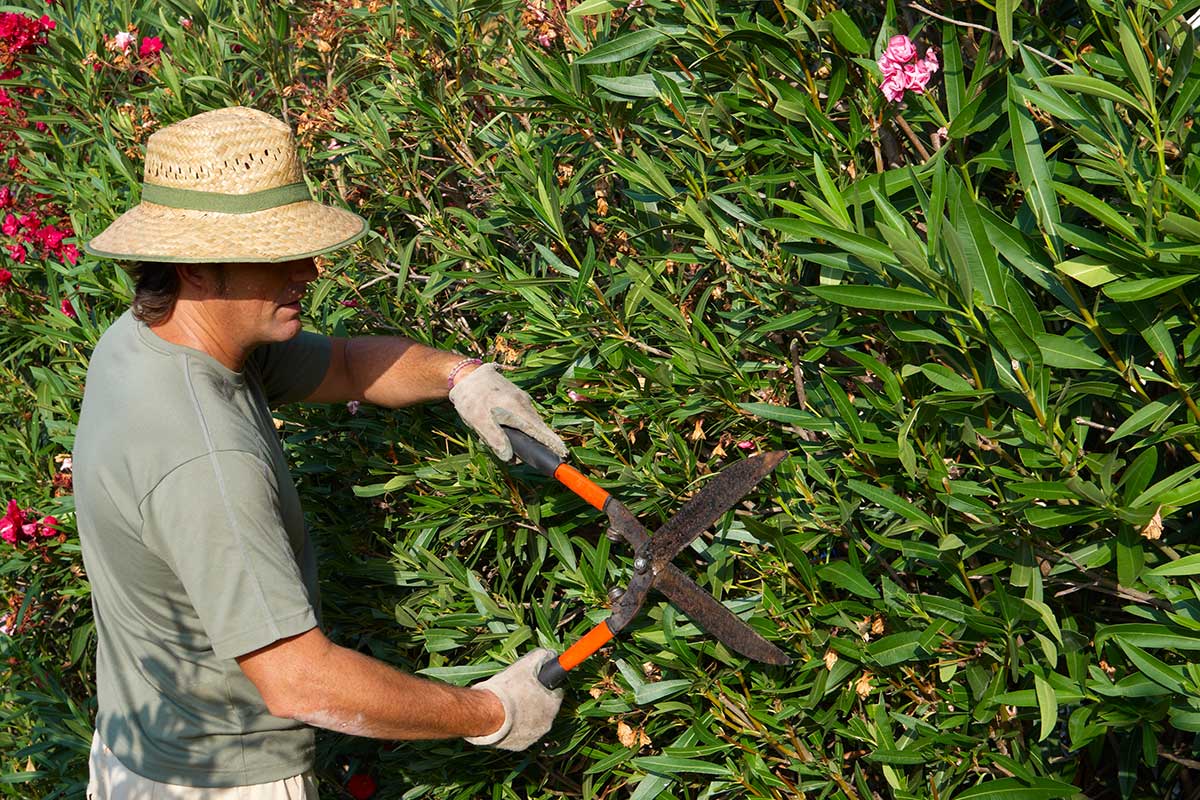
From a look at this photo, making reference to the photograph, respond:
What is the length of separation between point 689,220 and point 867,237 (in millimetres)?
764

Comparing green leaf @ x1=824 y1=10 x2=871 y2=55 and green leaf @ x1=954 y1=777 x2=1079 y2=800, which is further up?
green leaf @ x1=824 y1=10 x2=871 y2=55

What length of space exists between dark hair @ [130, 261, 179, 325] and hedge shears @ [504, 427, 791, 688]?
1.03 meters

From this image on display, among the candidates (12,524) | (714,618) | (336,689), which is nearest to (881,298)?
(714,618)

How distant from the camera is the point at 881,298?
2.46m

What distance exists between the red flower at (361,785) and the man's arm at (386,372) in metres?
1.33

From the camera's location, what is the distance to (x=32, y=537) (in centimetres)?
453

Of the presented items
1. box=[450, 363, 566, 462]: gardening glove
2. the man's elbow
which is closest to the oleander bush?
box=[450, 363, 566, 462]: gardening glove

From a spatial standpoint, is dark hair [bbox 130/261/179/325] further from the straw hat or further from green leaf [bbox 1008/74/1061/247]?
green leaf [bbox 1008/74/1061/247]

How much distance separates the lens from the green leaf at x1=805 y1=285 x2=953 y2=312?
2396 millimetres

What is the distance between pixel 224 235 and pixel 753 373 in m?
1.40

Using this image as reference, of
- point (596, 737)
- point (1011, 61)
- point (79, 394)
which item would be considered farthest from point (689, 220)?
point (79, 394)

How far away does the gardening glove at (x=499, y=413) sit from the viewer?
344 centimetres

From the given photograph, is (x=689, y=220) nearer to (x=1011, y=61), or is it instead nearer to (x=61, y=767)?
(x=1011, y=61)

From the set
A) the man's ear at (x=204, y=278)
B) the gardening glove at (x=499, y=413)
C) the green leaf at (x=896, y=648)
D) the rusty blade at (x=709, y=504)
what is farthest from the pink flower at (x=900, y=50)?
the man's ear at (x=204, y=278)
